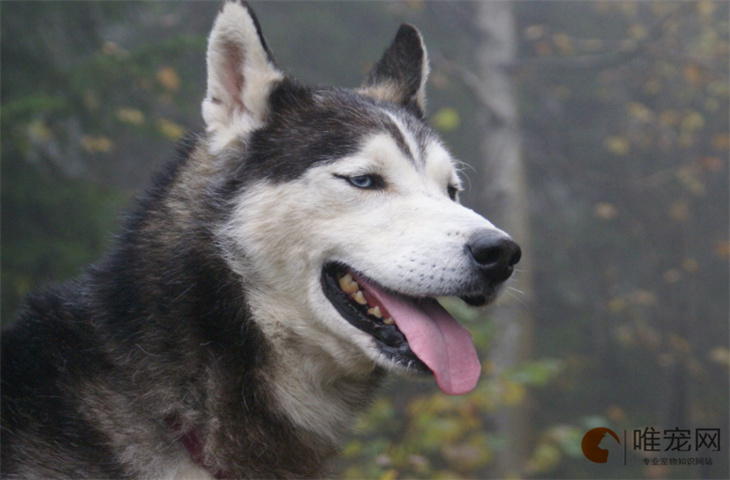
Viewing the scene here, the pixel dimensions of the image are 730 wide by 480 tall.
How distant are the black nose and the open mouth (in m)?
0.30

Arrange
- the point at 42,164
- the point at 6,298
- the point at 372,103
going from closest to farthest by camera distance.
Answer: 1. the point at 372,103
2. the point at 6,298
3. the point at 42,164

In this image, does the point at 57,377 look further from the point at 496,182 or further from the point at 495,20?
the point at 495,20

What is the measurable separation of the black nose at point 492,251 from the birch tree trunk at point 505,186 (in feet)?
26.2

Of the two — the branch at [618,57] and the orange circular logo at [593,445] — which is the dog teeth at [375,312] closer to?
the orange circular logo at [593,445]

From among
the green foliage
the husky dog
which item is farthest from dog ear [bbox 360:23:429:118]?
the green foliage

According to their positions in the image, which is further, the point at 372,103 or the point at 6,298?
the point at 6,298

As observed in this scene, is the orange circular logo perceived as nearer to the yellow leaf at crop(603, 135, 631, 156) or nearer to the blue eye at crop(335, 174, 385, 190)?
the blue eye at crop(335, 174, 385, 190)

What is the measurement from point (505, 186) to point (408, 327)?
850 centimetres

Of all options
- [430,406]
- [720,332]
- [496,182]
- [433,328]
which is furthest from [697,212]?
[433,328]

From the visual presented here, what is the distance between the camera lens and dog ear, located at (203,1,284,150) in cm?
308

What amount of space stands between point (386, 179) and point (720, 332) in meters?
14.7

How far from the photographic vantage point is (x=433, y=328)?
2.78m

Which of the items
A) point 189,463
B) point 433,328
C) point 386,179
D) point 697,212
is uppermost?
point 697,212

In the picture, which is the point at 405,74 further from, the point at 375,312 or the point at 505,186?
the point at 505,186
